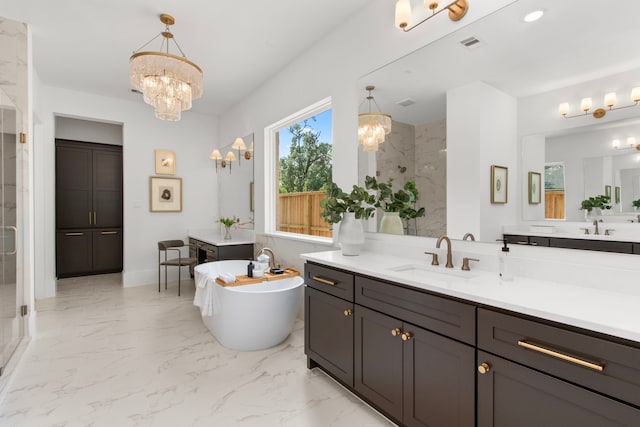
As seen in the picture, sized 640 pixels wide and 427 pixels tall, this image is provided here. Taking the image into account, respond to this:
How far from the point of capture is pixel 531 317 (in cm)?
116

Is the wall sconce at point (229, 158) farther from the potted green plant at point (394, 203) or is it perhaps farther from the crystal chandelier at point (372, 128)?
the potted green plant at point (394, 203)

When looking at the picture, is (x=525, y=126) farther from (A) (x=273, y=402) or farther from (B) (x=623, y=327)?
(A) (x=273, y=402)

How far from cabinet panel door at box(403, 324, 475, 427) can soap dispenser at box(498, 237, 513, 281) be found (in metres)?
0.51

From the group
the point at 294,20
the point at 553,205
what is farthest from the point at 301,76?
the point at 553,205

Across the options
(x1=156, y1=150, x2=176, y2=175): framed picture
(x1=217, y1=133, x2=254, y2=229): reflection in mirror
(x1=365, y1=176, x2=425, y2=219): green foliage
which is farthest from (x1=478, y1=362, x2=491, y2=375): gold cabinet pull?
(x1=156, y1=150, x2=176, y2=175): framed picture

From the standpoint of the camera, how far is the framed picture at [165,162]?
5152 mm

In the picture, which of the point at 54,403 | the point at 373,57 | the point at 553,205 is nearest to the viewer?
the point at 553,205

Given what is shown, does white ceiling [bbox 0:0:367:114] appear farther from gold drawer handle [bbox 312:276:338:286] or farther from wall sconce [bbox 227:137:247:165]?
gold drawer handle [bbox 312:276:338:286]

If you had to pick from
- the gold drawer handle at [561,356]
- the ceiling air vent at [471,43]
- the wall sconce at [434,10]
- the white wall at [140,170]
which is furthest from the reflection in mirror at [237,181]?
the gold drawer handle at [561,356]

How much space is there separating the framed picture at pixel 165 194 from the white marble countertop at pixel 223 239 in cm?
54

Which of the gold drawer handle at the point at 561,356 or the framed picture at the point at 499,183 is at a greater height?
the framed picture at the point at 499,183

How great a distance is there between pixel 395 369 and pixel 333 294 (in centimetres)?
61

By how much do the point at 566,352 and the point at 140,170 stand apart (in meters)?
5.55

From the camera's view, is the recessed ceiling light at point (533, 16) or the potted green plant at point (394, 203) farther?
the potted green plant at point (394, 203)
